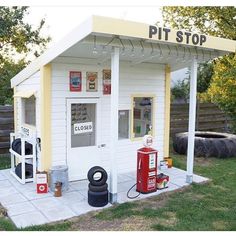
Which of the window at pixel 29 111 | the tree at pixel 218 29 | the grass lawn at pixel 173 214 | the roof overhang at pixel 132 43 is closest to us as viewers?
the roof overhang at pixel 132 43

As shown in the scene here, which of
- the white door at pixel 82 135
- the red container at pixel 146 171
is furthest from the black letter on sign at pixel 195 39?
the white door at pixel 82 135

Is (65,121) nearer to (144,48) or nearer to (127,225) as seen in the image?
(144,48)

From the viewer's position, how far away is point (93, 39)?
5.16m

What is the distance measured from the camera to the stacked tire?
5.57m

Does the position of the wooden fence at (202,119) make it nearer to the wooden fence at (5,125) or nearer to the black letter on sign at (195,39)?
the wooden fence at (5,125)

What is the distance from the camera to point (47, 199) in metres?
5.93

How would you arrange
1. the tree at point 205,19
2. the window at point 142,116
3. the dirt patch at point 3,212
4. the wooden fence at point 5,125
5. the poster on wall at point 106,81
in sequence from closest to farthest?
the dirt patch at point 3,212 < the poster on wall at point 106,81 < the window at point 142,116 < the wooden fence at point 5,125 < the tree at point 205,19

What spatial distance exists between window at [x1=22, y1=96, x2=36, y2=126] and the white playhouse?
2 centimetres

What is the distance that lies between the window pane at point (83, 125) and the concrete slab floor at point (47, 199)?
925 millimetres

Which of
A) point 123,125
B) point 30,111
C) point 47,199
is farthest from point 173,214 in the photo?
point 30,111

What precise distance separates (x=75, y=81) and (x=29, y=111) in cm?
164

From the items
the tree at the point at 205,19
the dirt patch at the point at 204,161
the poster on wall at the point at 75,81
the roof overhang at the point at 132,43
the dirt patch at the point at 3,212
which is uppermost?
the tree at the point at 205,19

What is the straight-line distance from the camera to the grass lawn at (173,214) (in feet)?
15.8

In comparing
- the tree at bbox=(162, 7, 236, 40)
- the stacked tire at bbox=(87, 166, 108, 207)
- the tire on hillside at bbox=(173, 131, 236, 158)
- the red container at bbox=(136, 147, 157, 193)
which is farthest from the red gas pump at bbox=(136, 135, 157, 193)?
the tree at bbox=(162, 7, 236, 40)
